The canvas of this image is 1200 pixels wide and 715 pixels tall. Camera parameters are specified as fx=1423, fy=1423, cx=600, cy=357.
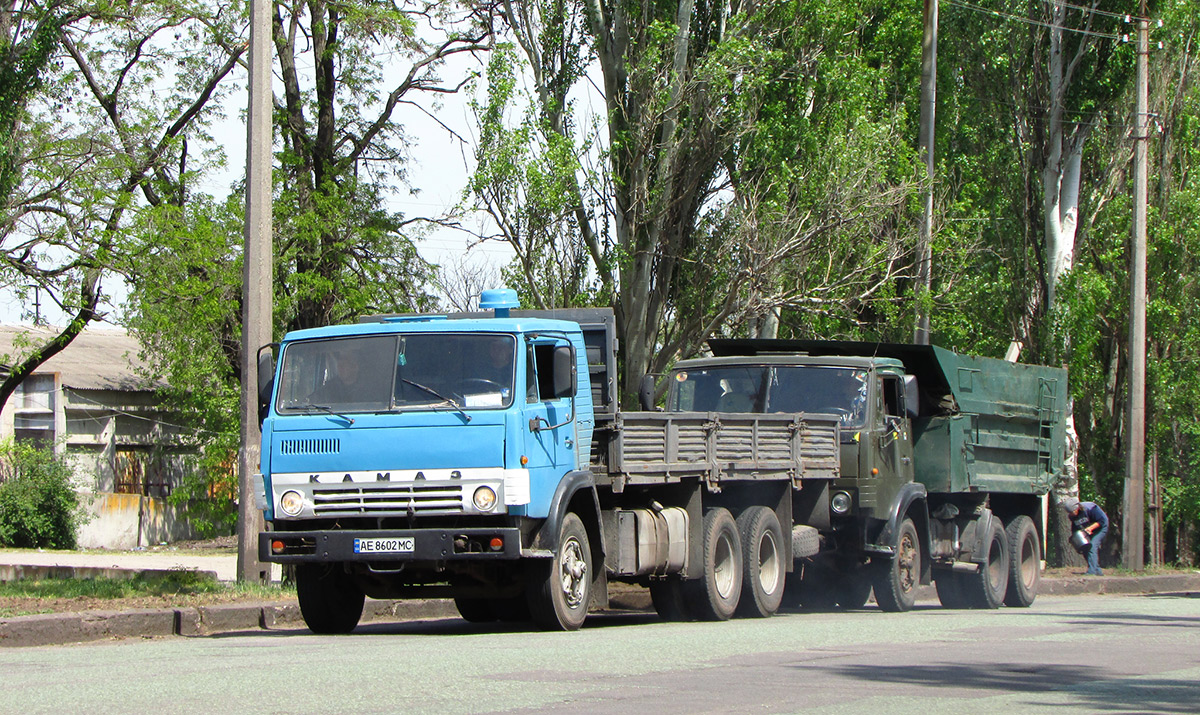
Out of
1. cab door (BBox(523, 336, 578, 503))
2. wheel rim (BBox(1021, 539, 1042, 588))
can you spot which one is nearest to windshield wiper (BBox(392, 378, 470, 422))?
cab door (BBox(523, 336, 578, 503))

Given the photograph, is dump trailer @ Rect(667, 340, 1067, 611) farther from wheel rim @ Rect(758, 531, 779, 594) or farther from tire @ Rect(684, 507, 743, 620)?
tire @ Rect(684, 507, 743, 620)

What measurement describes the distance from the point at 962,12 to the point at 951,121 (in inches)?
95.6

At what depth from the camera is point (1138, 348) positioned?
25219 mm

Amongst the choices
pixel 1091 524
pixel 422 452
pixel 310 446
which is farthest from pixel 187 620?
pixel 1091 524

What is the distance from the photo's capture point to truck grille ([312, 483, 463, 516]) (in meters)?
10.9

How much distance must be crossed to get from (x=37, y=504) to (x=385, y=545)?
22.4m

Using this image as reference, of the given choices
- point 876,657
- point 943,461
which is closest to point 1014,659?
point 876,657

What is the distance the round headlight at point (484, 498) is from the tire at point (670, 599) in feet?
9.86

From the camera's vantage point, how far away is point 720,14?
912 inches

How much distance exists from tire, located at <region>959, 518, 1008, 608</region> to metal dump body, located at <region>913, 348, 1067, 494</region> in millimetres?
655

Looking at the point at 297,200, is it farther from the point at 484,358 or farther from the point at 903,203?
the point at 484,358

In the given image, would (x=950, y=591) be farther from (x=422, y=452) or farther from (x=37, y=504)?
(x=37, y=504)

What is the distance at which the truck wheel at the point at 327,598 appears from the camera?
1169 centimetres

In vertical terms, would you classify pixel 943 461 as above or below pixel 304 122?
below
